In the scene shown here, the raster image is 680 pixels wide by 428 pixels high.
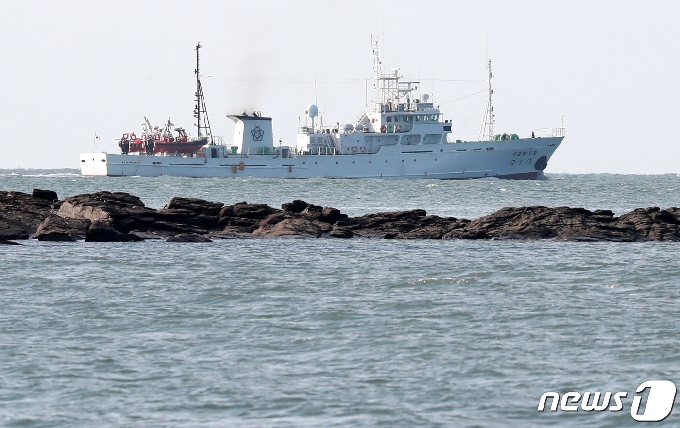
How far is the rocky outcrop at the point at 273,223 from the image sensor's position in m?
Answer: 30.5

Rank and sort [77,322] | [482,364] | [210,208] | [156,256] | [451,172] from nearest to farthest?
1. [482,364]
2. [77,322]
3. [156,256]
4. [210,208]
5. [451,172]

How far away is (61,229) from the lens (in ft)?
98.0

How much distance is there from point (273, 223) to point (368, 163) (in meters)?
59.2

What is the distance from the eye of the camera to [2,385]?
42.3 feet

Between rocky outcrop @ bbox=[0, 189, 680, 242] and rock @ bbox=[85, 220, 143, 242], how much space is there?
3cm

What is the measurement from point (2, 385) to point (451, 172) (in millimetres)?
80744

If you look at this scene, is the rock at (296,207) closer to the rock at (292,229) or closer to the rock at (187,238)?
the rock at (292,229)

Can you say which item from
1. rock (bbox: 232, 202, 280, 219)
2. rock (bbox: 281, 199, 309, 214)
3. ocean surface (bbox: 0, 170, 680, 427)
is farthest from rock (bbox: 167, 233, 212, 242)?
rock (bbox: 281, 199, 309, 214)

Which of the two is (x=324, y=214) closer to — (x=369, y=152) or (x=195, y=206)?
(x=195, y=206)

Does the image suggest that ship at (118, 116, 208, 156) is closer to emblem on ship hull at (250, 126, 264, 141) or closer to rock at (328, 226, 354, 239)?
emblem on ship hull at (250, 126, 264, 141)

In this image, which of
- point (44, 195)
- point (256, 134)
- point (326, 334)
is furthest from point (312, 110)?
point (326, 334)

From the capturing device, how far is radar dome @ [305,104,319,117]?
316 ft

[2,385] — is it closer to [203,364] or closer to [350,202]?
[203,364]

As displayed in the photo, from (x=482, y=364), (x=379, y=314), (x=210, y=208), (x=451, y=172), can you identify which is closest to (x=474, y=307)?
(x=379, y=314)
